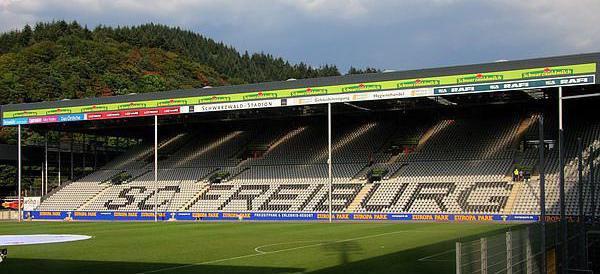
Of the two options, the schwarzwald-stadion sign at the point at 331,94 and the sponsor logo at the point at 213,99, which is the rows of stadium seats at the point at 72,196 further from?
the sponsor logo at the point at 213,99

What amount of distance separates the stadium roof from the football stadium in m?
0.08

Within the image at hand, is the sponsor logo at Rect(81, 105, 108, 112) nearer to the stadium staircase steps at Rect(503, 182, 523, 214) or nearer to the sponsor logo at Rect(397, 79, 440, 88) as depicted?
the sponsor logo at Rect(397, 79, 440, 88)

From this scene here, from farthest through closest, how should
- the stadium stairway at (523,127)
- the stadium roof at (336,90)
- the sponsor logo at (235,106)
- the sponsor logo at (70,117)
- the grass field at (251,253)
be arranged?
the sponsor logo at (70,117), the stadium stairway at (523,127), the sponsor logo at (235,106), the stadium roof at (336,90), the grass field at (251,253)

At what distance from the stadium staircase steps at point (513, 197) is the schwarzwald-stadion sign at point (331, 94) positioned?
6923 millimetres

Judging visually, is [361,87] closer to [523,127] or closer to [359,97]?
[359,97]

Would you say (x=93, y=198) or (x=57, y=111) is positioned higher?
(x=57, y=111)

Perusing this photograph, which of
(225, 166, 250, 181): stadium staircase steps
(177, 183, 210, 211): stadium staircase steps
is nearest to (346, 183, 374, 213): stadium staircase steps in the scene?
(225, 166, 250, 181): stadium staircase steps

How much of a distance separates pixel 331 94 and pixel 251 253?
21.8m

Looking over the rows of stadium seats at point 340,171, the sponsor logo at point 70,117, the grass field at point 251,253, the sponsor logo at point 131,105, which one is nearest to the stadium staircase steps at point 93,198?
the rows of stadium seats at point 340,171

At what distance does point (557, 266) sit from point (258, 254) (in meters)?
11.2

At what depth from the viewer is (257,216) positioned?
45.5m

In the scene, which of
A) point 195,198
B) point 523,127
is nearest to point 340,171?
point 195,198

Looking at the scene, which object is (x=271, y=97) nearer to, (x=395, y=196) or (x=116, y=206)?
(x=395, y=196)

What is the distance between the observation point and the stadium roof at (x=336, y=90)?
122 ft
